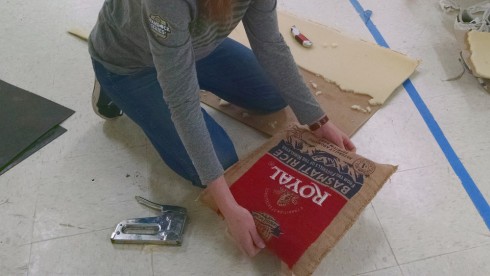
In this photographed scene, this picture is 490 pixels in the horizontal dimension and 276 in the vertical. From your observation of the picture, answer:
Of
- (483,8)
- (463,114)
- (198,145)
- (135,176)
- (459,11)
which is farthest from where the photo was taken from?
(459,11)

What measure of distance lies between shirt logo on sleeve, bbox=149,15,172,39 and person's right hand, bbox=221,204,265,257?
0.40 m

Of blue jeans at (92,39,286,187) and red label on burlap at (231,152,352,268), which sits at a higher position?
blue jeans at (92,39,286,187)

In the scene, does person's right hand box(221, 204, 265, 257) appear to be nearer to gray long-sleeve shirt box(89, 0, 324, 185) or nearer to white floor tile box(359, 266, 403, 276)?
gray long-sleeve shirt box(89, 0, 324, 185)

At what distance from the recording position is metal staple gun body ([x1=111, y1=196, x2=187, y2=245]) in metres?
1.07

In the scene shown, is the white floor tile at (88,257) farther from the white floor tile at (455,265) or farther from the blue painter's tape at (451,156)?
the blue painter's tape at (451,156)

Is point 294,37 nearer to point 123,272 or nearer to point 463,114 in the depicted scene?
point 463,114

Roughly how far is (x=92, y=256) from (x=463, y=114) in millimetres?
1221

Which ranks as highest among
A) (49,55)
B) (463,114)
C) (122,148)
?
(49,55)

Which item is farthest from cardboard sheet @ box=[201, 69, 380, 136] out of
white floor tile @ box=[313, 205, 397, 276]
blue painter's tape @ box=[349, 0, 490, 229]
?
white floor tile @ box=[313, 205, 397, 276]

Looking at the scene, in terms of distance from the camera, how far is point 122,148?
131 centimetres

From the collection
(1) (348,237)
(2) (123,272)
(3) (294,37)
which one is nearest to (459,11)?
(3) (294,37)

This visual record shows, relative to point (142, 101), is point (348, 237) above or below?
below

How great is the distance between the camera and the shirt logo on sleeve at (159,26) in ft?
2.37

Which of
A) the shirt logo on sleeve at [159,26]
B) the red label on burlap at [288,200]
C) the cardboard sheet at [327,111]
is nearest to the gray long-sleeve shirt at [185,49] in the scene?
the shirt logo on sleeve at [159,26]
